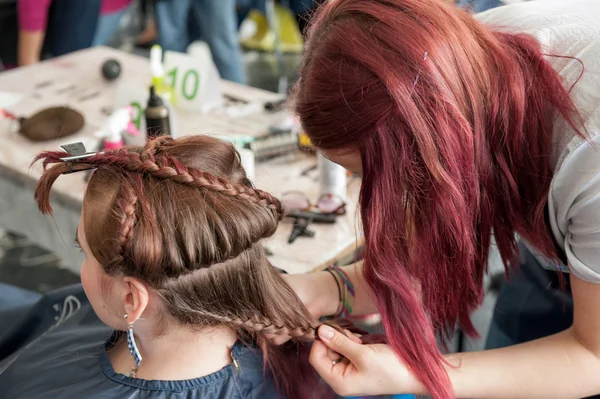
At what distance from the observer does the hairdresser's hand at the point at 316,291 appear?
3.46 feet

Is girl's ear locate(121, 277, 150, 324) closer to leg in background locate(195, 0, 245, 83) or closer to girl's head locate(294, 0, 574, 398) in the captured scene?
girl's head locate(294, 0, 574, 398)

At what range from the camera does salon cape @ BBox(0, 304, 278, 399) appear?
2.88 ft

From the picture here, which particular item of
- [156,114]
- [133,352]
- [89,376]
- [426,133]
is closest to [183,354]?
[133,352]

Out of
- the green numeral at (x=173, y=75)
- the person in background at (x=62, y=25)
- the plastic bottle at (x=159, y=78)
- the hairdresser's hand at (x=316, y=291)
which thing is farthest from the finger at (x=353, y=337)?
the person in background at (x=62, y=25)

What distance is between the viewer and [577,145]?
80 centimetres

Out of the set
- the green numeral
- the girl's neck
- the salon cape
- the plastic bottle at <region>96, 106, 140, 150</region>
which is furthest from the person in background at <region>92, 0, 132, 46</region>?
the girl's neck

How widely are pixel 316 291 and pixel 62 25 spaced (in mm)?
2102

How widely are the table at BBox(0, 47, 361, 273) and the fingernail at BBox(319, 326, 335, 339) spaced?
193mm

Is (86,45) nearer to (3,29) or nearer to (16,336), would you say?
(3,29)

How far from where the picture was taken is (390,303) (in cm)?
88

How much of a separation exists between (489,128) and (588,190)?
144mm

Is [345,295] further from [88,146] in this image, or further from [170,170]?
[88,146]

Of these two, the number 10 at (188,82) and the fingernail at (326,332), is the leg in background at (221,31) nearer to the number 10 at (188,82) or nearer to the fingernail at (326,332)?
the number 10 at (188,82)

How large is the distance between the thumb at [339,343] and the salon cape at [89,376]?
0.38 ft
